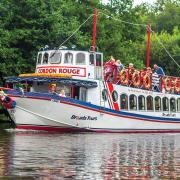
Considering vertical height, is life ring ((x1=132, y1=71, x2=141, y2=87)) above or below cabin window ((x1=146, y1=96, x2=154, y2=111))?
above

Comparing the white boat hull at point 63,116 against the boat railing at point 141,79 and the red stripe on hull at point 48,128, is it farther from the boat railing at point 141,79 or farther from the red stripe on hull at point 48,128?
the boat railing at point 141,79

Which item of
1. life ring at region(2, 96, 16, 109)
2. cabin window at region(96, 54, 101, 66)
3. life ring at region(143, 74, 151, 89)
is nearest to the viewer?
life ring at region(2, 96, 16, 109)

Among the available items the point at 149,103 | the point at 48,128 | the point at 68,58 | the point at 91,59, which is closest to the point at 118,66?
the point at 91,59

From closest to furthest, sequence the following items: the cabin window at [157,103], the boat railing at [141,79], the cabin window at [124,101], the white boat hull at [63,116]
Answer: the white boat hull at [63,116]
the boat railing at [141,79]
the cabin window at [124,101]
the cabin window at [157,103]

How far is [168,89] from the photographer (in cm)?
4572

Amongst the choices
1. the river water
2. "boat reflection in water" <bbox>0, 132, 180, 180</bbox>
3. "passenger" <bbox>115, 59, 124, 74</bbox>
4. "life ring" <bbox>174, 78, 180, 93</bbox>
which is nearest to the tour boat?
"passenger" <bbox>115, 59, 124, 74</bbox>

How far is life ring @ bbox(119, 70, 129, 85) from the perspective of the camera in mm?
40469

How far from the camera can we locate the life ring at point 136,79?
136 ft

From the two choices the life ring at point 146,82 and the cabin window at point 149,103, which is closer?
the life ring at point 146,82

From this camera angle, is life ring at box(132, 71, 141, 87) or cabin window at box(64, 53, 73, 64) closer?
cabin window at box(64, 53, 73, 64)

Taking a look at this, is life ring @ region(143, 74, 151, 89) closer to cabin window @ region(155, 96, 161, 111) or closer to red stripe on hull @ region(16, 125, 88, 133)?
cabin window @ region(155, 96, 161, 111)

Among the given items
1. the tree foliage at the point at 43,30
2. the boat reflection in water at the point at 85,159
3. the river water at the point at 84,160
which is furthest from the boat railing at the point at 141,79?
the boat reflection in water at the point at 85,159

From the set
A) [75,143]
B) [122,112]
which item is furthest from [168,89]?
[75,143]

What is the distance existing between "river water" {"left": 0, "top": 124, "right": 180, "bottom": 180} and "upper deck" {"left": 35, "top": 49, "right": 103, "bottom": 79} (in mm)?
9130
